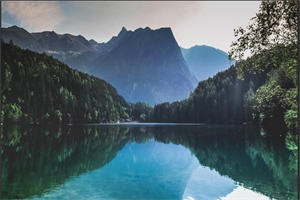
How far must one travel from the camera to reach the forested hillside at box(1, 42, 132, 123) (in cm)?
9388

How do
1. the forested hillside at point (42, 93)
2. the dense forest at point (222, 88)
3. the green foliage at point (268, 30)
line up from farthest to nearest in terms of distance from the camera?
the forested hillside at point (42, 93)
the dense forest at point (222, 88)
the green foliage at point (268, 30)

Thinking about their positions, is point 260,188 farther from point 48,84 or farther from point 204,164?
point 48,84

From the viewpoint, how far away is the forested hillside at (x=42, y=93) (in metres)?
93.9

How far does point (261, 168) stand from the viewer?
725 inches

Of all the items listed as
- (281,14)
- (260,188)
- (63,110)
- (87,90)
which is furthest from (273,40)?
(87,90)

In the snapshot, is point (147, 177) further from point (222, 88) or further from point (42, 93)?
point (222, 88)

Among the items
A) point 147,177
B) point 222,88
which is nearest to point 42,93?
point 222,88

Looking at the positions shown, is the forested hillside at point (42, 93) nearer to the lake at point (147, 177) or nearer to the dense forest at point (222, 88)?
the dense forest at point (222, 88)

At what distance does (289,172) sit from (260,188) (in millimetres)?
4759

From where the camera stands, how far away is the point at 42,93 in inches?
4323

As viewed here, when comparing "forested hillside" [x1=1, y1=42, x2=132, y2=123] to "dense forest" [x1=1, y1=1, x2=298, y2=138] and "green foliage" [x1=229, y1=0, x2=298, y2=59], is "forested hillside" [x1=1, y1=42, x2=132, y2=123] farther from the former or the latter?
"green foliage" [x1=229, y1=0, x2=298, y2=59]

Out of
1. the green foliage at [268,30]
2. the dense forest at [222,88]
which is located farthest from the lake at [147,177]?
the green foliage at [268,30]

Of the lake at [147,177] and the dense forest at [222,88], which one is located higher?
the dense forest at [222,88]

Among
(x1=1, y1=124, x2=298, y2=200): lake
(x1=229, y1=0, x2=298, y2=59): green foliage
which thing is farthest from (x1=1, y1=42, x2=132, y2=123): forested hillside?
(x1=229, y1=0, x2=298, y2=59): green foliage
